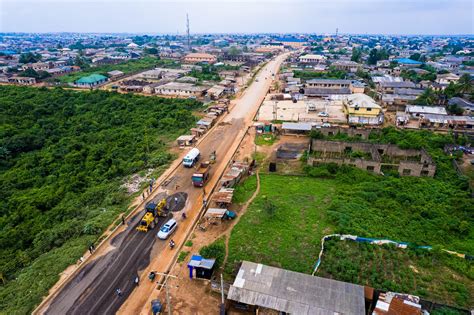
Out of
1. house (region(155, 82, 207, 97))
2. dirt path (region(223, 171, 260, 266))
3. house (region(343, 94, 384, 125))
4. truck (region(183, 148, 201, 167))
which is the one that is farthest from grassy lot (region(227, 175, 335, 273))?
house (region(155, 82, 207, 97))

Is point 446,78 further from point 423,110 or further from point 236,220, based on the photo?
point 236,220

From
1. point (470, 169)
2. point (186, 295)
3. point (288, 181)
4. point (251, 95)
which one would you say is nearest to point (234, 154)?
point (288, 181)

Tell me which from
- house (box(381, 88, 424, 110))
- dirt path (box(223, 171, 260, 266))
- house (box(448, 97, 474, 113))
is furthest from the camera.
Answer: house (box(381, 88, 424, 110))

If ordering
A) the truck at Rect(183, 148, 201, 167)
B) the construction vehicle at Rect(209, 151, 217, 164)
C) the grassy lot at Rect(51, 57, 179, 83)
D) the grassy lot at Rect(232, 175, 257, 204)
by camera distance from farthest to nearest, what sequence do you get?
the grassy lot at Rect(51, 57, 179, 83)
the construction vehicle at Rect(209, 151, 217, 164)
the truck at Rect(183, 148, 201, 167)
the grassy lot at Rect(232, 175, 257, 204)

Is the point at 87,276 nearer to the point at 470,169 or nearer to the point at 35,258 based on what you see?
the point at 35,258

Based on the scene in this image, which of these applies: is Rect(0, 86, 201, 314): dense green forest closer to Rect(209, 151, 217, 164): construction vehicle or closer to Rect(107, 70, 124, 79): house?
Rect(209, 151, 217, 164): construction vehicle

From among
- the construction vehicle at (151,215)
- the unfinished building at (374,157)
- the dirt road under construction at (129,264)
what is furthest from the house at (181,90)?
the construction vehicle at (151,215)

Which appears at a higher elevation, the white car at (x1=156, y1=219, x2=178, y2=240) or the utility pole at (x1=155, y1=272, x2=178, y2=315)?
the white car at (x1=156, y1=219, x2=178, y2=240)
